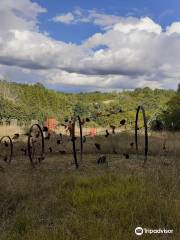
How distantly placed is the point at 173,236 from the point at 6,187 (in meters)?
4.10

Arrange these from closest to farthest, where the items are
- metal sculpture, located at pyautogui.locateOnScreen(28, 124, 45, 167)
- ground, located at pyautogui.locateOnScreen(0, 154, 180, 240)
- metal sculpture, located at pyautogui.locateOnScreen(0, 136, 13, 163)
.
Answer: ground, located at pyautogui.locateOnScreen(0, 154, 180, 240), metal sculpture, located at pyautogui.locateOnScreen(28, 124, 45, 167), metal sculpture, located at pyautogui.locateOnScreen(0, 136, 13, 163)

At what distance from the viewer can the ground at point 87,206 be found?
233 inches

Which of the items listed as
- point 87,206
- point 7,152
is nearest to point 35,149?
point 7,152

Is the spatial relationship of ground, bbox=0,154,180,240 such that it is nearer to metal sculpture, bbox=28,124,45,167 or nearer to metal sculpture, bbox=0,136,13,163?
metal sculpture, bbox=28,124,45,167

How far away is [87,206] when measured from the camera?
7219 mm

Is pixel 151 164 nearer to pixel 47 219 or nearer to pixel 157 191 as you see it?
pixel 157 191

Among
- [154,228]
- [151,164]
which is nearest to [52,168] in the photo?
[151,164]

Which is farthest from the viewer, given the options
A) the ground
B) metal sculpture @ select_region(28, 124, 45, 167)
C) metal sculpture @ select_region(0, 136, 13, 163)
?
metal sculpture @ select_region(0, 136, 13, 163)

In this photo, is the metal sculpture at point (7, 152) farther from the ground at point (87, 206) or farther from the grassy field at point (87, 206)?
the ground at point (87, 206)

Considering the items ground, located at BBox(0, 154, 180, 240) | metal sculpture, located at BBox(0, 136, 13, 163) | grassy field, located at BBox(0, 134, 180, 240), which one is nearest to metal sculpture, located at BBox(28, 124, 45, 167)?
metal sculpture, located at BBox(0, 136, 13, 163)

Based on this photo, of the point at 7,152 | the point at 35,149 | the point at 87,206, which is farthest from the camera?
the point at 35,149

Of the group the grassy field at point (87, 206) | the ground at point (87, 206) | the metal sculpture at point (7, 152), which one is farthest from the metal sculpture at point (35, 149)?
the ground at point (87, 206)

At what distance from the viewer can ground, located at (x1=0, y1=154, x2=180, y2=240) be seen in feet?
19.4

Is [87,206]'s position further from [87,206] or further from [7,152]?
[7,152]
